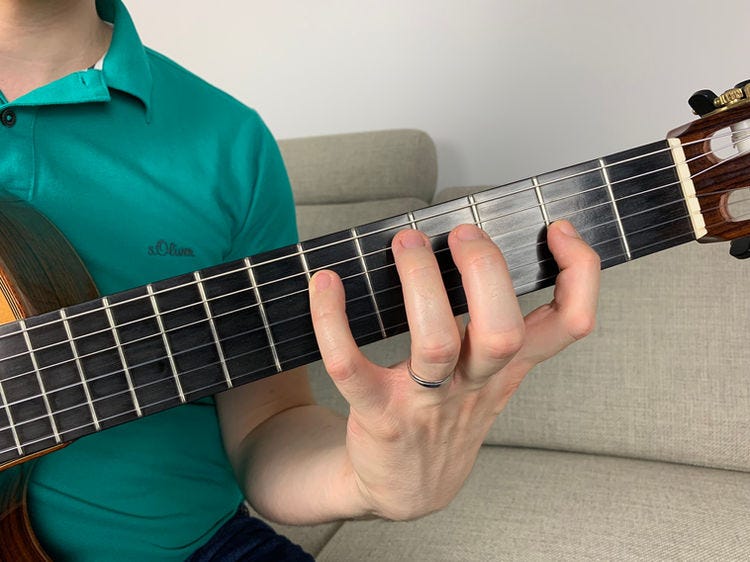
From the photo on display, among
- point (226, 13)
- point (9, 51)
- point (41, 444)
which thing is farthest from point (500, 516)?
point (226, 13)

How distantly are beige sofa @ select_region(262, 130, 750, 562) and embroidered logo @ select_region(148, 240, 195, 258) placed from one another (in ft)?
1.80

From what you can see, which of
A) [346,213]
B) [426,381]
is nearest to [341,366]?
[426,381]

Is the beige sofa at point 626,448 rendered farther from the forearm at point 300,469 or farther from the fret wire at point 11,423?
the fret wire at point 11,423

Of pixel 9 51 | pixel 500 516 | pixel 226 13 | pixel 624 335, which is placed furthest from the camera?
pixel 226 13

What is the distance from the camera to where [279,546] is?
0.90 metres

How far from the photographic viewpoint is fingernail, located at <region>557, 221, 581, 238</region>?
2.17ft

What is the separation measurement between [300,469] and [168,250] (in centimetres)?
30

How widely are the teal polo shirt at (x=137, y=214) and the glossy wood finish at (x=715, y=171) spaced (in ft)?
1.76

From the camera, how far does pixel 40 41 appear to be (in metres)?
0.85

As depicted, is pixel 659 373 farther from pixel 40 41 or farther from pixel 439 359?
pixel 40 41

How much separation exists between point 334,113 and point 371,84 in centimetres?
14

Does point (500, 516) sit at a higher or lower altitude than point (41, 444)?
lower

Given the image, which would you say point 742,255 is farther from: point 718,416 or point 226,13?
point 226,13

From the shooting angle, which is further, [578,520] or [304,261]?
[578,520]
